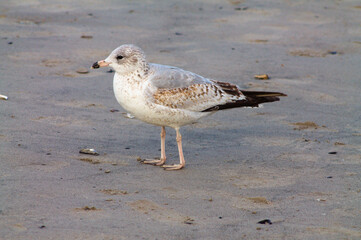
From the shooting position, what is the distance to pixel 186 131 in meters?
8.13

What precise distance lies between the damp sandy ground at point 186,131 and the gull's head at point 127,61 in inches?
38.8

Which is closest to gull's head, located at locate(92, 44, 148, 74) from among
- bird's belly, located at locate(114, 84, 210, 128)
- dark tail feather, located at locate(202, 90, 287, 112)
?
bird's belly, located at locate(114, 84, 210, 128)

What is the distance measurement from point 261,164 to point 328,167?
74 centimetres

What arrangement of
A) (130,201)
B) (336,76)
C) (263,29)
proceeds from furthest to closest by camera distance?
(263,29), (336,76), (130,201)

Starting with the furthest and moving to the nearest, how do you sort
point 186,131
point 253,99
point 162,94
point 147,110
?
point 186,131 → point 253,99 → point 162,94 → point 147,110

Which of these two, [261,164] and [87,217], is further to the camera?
[261,164]

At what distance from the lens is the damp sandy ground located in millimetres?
5250

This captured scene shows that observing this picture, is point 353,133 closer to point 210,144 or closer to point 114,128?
point 210,144

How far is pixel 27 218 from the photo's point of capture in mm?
4945

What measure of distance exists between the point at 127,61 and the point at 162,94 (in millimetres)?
529

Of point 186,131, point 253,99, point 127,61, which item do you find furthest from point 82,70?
point 253,99

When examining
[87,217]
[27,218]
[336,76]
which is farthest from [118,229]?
[336,76]

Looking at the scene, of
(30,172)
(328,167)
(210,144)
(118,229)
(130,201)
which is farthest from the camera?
(210,144)

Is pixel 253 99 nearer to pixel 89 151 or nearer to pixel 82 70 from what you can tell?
pixel 89 151
